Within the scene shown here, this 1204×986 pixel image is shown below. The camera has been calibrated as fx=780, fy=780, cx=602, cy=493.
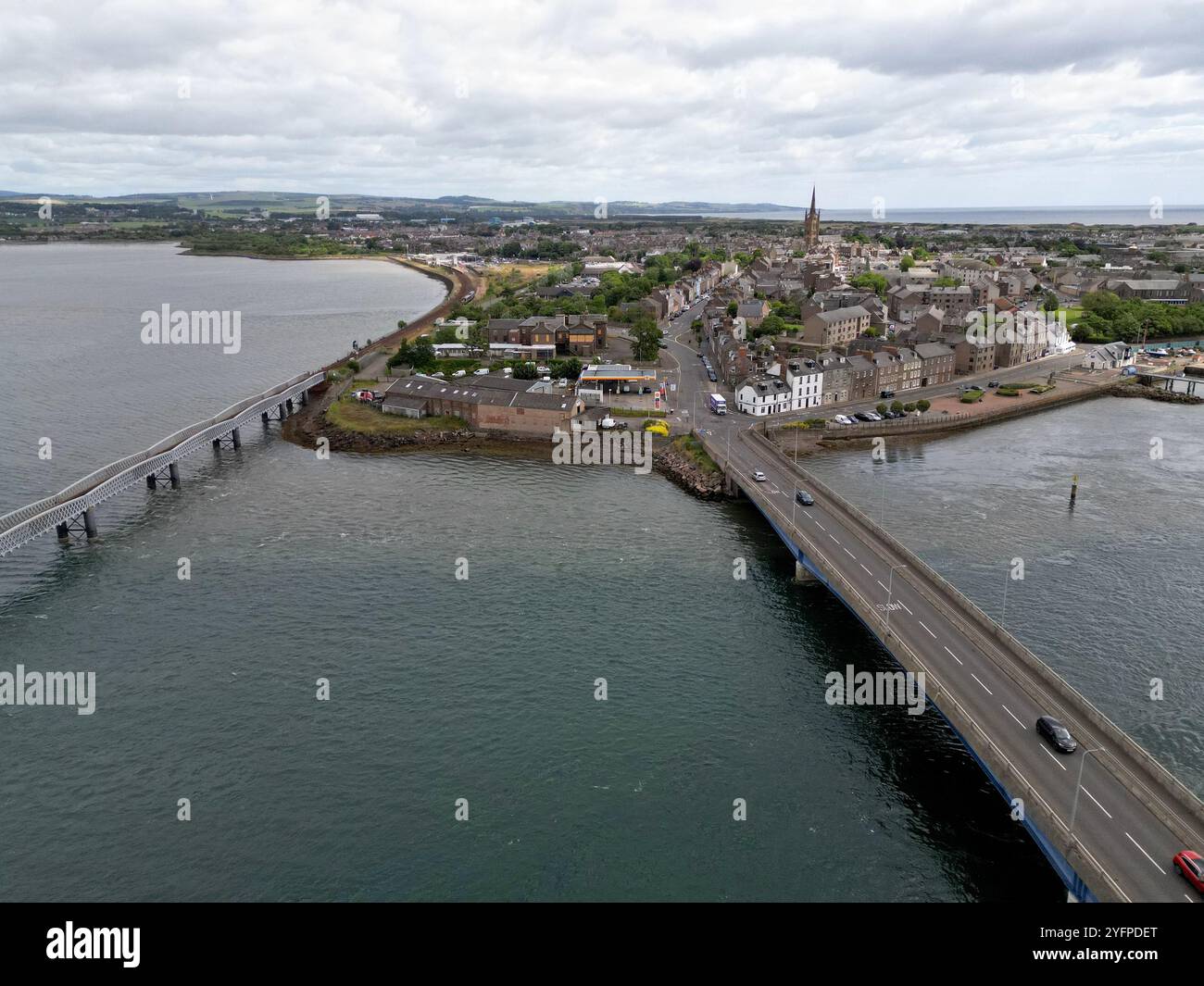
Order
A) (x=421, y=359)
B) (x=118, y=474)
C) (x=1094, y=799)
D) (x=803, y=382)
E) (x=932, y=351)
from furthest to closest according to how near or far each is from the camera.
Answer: (x=932, y=351)
(x=421, y=359)
(x=803, y=382)
(x=118, y=474)
(x=1094, y=799)

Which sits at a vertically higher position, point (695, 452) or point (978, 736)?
point (695, 452)

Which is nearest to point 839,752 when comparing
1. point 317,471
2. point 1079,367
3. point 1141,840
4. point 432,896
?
point 1141,840

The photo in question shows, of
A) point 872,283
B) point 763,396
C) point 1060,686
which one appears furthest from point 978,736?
point 872,283

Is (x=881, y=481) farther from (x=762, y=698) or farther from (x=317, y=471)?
(x=317, y=471)

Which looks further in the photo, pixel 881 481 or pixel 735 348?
pixel 735 348

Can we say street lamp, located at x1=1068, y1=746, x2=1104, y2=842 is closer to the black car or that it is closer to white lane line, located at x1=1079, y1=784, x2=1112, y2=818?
white lane line, located at x1=1079, y1=784, x2=1112, y2=818

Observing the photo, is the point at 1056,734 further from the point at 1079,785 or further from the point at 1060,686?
the point at 1060,686
